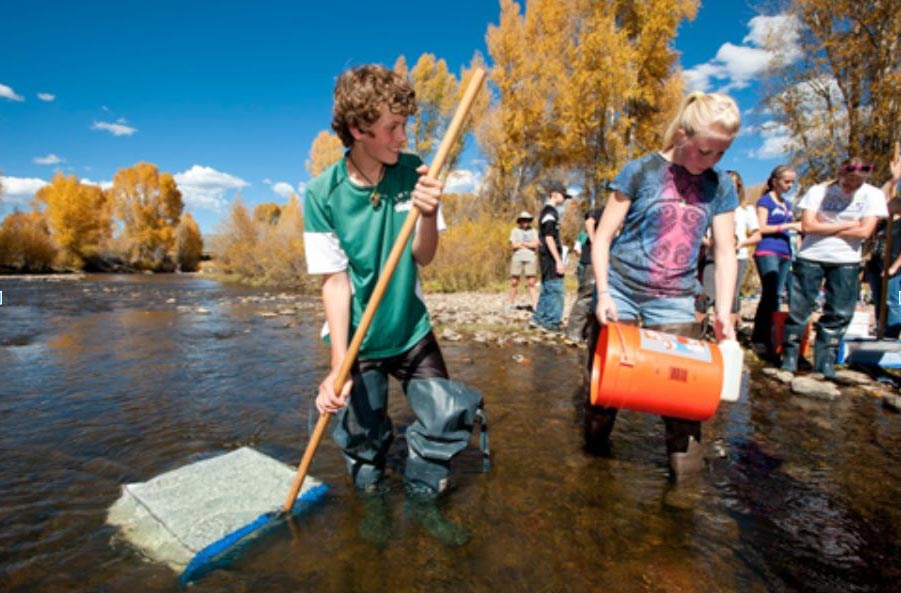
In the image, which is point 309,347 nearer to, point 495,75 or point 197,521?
point 197,521

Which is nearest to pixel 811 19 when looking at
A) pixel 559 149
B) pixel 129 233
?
pixel 559 149

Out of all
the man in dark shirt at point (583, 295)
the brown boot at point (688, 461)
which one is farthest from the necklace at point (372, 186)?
the man in dark shirt at point (583, 295)

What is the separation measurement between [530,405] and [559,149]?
19635 millimetres

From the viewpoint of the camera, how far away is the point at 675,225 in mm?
2453

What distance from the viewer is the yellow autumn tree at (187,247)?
4703cm

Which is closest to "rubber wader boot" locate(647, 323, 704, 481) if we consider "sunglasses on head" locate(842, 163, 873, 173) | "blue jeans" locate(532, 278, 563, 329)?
"sunglasses on head" locate(842, 163, 873, 173)

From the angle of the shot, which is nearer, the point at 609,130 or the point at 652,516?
the point at 652,516

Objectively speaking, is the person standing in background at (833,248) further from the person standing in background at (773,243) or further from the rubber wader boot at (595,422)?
the rubber wader boot at (595,422)

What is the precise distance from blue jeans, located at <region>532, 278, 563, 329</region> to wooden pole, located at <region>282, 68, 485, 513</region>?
5811 mm

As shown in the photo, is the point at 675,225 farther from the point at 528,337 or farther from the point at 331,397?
the point at 528,337

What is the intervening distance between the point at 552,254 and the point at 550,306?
3.54 feet

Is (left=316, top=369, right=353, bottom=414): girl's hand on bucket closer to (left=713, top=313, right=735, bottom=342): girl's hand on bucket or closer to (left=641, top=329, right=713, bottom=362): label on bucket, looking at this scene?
(left=641, top=329, right=713, bottom=362): label on bucket

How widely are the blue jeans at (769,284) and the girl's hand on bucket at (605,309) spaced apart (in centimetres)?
417

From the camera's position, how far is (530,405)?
13.2 ft
